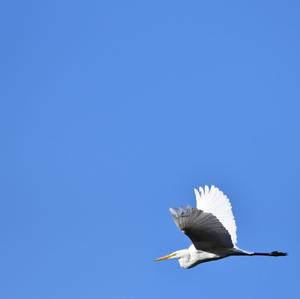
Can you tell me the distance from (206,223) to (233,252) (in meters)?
1.85

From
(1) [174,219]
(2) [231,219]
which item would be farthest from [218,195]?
(1) [174,219]

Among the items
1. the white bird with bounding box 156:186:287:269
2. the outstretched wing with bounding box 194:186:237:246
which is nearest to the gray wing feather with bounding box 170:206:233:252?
the white bird with bounding box 156:186:287:269

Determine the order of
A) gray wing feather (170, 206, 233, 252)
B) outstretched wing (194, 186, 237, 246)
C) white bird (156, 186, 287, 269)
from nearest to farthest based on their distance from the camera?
gray wing feather (170, 206, 233, 252) → white bird (156, 186, 287, 269) → outstretched wing (194, 186, 237, 246)

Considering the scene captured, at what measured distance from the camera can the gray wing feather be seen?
600 inches

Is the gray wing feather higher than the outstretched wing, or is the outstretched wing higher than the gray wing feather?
the outstretched wing

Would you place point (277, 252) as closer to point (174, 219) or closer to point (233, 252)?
point (233, 252)

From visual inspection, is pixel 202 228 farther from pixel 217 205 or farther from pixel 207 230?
pixel 217 205

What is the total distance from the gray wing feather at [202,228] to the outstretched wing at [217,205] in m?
1.02

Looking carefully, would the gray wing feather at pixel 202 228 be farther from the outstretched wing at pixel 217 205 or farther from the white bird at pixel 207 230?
the outstretched wing at pixel 217 205

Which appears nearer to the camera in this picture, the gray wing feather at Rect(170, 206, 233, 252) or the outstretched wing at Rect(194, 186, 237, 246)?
the gray wing feather at Rect(170, 206, 233, 252)

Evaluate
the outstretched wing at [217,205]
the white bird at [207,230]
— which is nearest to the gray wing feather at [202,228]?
the white bird at [207,230]

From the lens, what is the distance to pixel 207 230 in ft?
54.2

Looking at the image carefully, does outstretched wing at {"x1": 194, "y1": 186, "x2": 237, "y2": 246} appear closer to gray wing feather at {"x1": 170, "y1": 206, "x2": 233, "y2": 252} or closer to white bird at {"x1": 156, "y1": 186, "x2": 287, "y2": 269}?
white bird at {"x1": 156, "y1": 186, "x2": 287, "y2": 269}

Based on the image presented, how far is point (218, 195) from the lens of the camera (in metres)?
18.5
